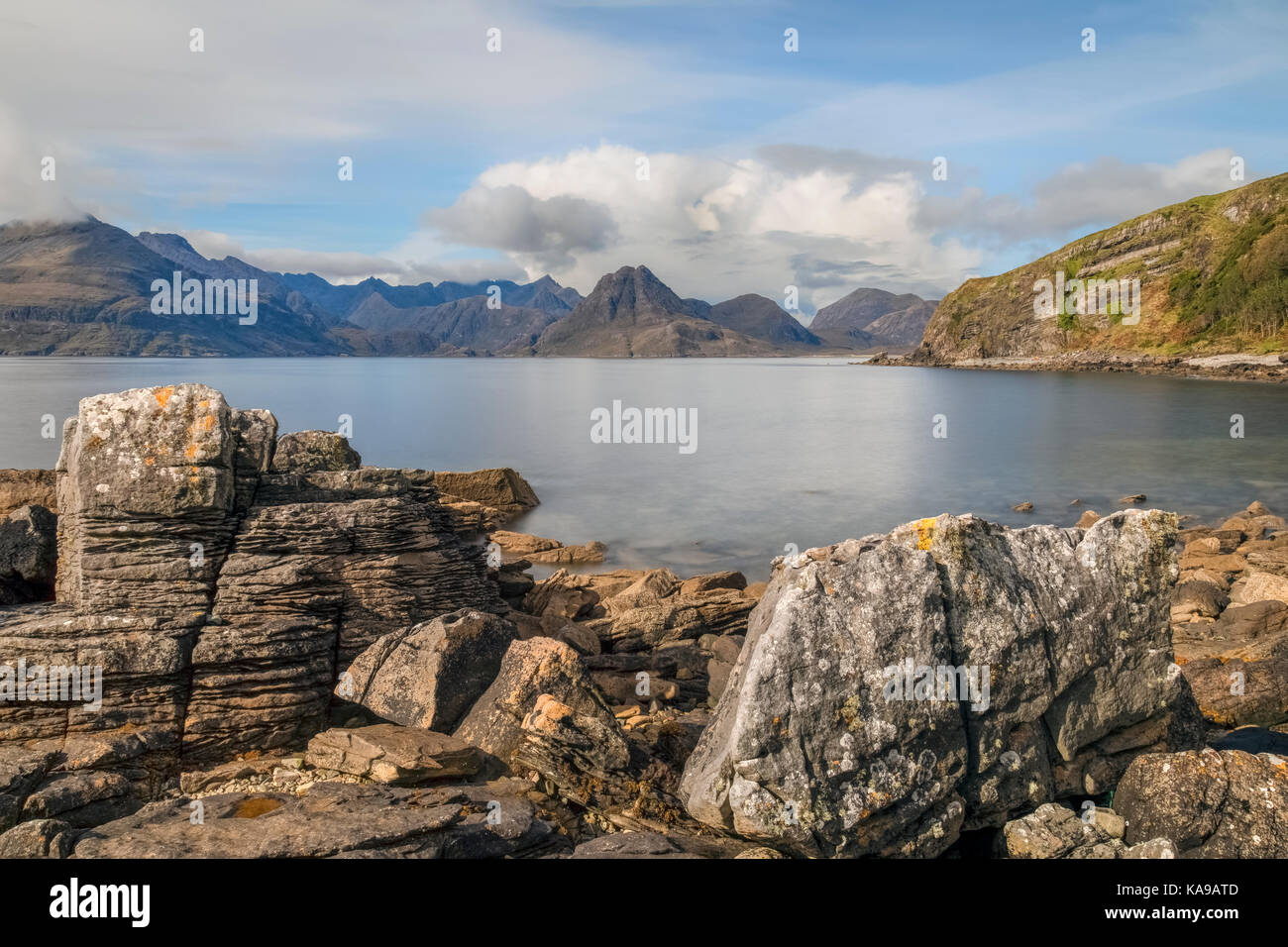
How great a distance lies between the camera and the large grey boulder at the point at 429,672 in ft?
38.4

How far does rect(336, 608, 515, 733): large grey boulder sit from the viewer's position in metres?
11.7

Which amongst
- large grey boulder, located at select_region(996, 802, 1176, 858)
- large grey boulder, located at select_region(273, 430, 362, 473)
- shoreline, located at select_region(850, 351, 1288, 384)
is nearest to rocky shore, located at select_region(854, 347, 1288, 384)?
shoreline, located at select_region(850, 351, 1288, 384)

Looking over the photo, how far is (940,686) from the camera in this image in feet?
29.3

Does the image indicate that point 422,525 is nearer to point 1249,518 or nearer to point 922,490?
point 1249,518

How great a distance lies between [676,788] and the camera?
1001 cm

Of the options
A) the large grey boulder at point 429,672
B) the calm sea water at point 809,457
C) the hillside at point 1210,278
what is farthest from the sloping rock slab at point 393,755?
the hillside at point 1210,278

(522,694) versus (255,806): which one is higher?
(522,694)

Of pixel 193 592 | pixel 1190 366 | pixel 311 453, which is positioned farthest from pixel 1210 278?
pixel 193 592

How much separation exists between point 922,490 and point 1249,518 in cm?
1848

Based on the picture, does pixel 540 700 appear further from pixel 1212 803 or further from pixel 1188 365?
pixel 1188 365

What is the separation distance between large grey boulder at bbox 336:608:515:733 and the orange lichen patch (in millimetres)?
2507

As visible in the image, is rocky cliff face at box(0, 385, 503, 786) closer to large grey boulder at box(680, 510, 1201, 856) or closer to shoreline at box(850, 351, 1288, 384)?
large grey boulder at box(680, 510, 1201, 856)

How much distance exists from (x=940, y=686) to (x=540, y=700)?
16.2ft
